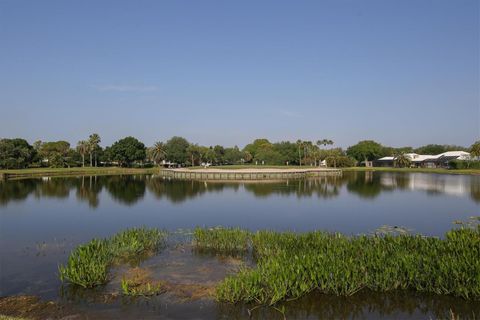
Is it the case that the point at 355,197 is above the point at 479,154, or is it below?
below

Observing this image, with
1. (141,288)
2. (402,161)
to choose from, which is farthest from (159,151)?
(141,288)

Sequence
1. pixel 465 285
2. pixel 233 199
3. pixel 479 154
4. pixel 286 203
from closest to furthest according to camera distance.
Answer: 1. pixel 465 285
2. pixel 286 203
3. pixel 233 199
4. pixel 479 154

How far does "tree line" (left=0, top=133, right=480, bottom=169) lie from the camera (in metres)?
115

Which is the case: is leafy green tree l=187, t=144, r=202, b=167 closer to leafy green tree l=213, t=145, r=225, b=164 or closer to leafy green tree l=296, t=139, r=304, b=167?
leafy green tree l=213, t=145, r=225, b=164

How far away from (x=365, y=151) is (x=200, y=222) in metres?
118

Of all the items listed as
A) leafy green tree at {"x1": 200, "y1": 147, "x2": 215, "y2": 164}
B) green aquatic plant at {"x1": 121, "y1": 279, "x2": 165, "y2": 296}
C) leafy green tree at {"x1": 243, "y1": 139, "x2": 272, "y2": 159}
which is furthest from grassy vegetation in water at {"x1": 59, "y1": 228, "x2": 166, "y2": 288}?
leafy green tree at {"x1": 243, "y1": 139, "x2": 272, "y2": 159}

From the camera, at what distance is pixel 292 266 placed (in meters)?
13.5

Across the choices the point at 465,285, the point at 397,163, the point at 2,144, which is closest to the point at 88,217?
the point at 465,285

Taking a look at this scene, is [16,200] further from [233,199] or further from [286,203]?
[286,203]

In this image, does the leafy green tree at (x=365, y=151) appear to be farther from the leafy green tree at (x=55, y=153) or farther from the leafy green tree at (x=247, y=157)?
the leafy green tree at (x=55, y=153)

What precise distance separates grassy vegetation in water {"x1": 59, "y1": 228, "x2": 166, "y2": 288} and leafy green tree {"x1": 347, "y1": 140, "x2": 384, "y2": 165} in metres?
125

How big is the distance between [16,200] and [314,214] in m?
32.1

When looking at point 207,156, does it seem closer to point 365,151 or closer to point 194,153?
point 194,153

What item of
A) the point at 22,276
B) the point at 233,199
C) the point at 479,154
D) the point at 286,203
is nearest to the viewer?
the point at 22,276
